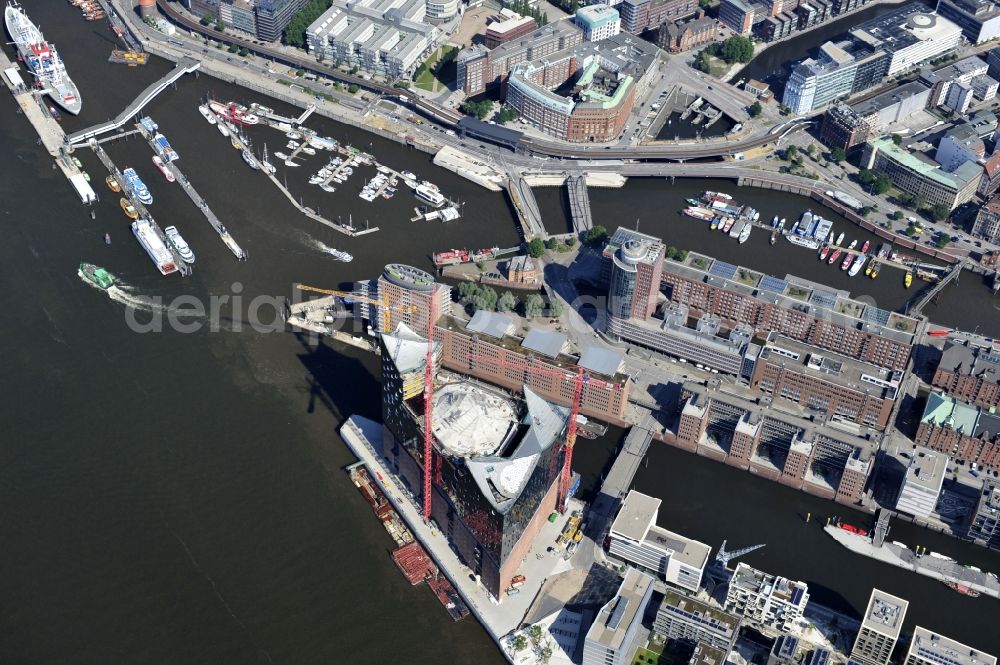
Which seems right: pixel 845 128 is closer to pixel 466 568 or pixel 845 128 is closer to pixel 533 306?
pixel 533 306

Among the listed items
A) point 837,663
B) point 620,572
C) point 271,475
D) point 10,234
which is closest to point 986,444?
point 837,663

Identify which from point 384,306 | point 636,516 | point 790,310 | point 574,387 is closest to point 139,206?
point 384,306

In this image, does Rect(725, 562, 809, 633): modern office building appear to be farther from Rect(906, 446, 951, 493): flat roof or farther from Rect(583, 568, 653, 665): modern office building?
Rect(906, 446, 951, 493): flat roof

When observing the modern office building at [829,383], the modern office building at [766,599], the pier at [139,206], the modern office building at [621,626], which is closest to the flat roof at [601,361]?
the modern office building at [829,383]

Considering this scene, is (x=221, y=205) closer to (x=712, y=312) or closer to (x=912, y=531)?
(x=712, y=312)

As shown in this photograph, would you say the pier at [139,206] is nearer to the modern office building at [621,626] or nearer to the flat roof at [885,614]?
Answer: the modern office building at [621,626]

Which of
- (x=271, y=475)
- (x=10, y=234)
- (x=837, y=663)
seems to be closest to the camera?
(x=837, y=663)

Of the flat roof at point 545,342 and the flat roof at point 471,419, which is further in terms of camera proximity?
the flat roof at point 545,342
